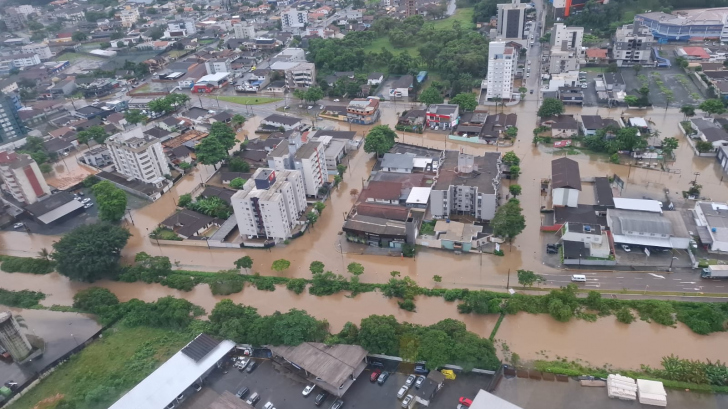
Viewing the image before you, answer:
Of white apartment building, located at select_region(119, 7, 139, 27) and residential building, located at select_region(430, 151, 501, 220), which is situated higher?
white apartment building, located at select_region(119, 7, 139, 27)

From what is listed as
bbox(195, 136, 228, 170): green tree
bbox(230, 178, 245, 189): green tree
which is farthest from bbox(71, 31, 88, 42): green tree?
bbox(230, 178, 245, 189): green tree

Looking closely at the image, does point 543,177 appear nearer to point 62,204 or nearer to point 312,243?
point 312,243

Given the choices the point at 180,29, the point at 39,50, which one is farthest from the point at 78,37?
the point at 180,29

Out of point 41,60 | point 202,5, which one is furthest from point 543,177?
point 202,5

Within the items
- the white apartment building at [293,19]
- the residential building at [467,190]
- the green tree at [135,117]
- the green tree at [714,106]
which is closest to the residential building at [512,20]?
the green tree at [714,106]

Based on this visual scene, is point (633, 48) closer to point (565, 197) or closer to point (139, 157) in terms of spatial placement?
point (565, 197)

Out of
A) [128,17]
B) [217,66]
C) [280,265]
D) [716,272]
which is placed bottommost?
[716,272]

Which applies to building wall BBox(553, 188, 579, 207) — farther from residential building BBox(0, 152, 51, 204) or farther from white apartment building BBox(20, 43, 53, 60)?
white apartment building BBox(20, 43, 53, 60)

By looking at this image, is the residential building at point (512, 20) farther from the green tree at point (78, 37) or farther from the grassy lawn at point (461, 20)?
the green tree at point (78, 37)
